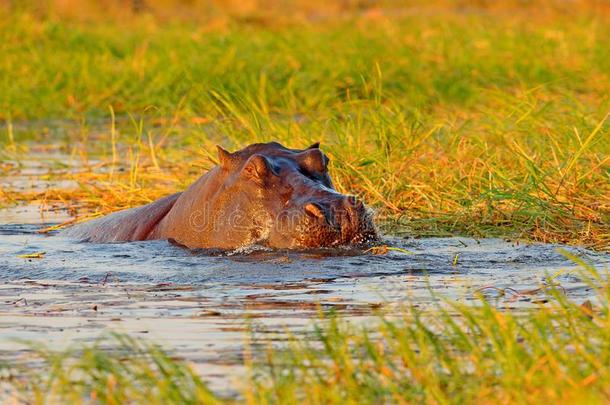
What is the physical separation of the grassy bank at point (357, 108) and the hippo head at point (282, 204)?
1015 millimetres

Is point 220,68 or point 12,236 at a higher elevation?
point 220,68

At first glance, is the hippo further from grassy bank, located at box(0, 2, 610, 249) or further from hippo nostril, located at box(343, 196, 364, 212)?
grassy bank, located at box(0, 2, 610, 249)

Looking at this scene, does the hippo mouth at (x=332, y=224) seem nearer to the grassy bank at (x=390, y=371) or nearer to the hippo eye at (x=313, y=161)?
the hippo eye at (x=313, y=161)

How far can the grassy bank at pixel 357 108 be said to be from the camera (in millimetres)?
6824

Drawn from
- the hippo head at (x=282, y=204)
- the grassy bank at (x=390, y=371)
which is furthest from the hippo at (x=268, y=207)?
the grassy bank at (x=390, y=371)

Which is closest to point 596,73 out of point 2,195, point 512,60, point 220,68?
point 512,60

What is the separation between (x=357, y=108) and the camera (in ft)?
31.5

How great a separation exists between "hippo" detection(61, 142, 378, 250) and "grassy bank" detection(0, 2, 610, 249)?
0.94m

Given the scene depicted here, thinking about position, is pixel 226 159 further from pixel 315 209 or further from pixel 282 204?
pixel 315 209

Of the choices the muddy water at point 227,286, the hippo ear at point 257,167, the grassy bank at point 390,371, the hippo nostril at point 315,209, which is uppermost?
the hippo ear at point 257,167

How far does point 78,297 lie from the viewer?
4.89m

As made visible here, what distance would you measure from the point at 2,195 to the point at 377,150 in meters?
2.48

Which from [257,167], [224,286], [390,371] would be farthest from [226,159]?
[390,371]

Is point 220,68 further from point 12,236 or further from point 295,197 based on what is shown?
point 295,197
